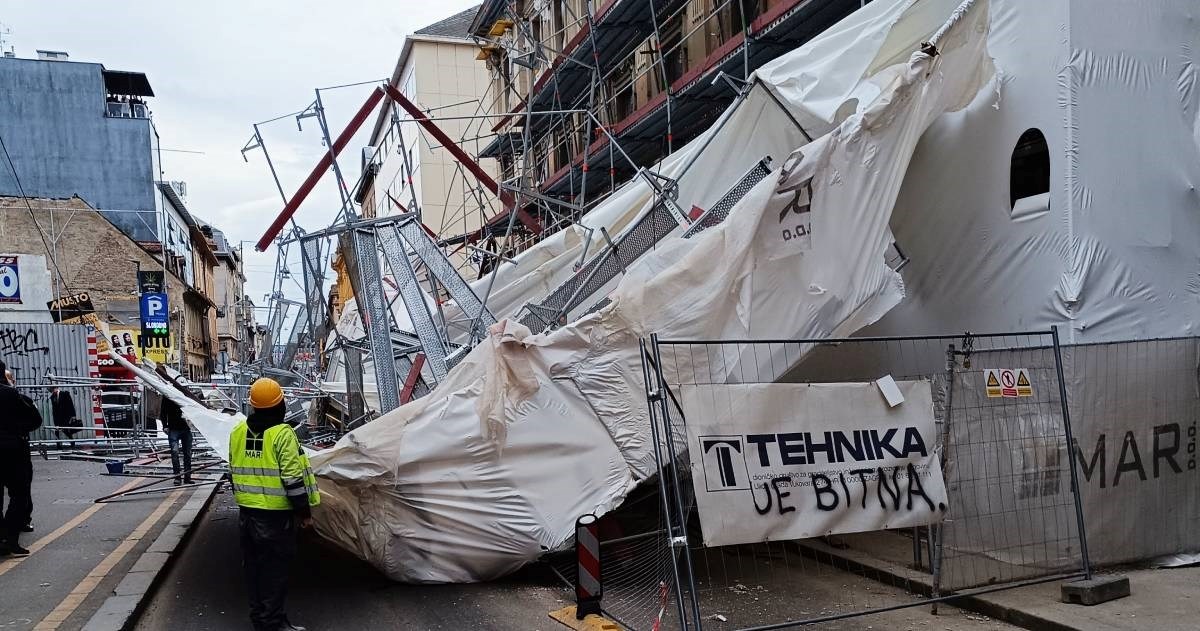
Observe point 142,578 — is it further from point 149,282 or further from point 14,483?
point 149,282

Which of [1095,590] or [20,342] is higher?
[20,342]

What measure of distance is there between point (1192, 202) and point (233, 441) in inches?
315

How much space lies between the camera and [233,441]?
627cm

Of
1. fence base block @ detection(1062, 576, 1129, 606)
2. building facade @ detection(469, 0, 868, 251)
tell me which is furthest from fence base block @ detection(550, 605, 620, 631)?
building facade @ detection(469, 0, 868, 251)

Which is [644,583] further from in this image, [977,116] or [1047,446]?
[977,116]

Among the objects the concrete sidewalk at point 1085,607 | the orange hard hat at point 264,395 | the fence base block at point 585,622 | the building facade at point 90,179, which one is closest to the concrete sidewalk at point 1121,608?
the concrete sidewalk at point 1085,607

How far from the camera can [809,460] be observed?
5.76 m

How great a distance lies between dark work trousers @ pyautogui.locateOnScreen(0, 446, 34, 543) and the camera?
27.2 feet

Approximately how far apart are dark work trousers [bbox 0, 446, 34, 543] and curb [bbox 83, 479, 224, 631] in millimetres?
1151

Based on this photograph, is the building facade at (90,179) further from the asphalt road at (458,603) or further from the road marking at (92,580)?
the asphalt road at (458,603)

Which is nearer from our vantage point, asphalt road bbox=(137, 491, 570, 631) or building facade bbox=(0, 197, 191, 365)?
asphalt road bbox=(137, 491, 570, 631)

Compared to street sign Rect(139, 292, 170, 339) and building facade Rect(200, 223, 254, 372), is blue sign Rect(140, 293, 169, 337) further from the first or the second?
building facade Rect(200, 223, 254, 372)

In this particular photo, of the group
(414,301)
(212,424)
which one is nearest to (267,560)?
(212,424)

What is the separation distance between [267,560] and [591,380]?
269 centimetres
